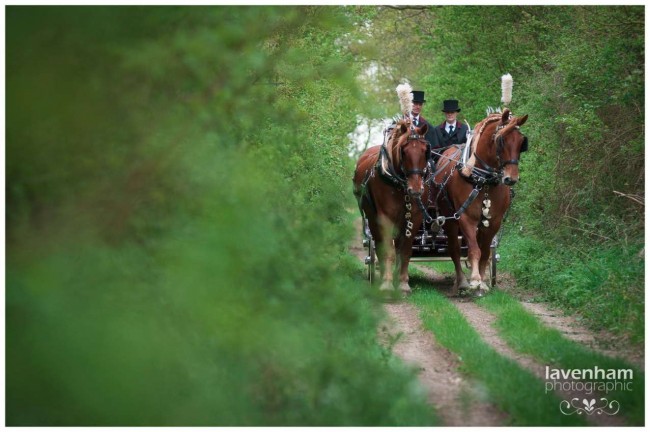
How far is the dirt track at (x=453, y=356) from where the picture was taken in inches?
248

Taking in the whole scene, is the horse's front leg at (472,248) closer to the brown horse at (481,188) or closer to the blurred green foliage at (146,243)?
the brown horse at (481,188)

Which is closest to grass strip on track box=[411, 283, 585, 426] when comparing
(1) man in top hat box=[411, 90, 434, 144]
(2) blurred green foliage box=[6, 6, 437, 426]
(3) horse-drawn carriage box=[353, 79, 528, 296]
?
(2) blurred green foliage box=[6, 6, 437, 426]

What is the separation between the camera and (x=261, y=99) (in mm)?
6559

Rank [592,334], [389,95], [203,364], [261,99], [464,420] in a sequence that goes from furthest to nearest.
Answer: [389,95]
[592,334]
[261,99]
[464,420]
[203,364]

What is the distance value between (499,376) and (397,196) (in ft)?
17.0

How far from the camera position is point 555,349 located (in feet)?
26.4

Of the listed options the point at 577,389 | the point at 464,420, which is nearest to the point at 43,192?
the point at 464,420

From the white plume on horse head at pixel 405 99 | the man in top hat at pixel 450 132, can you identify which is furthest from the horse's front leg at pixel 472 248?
the man in top hat at pixel 450 132

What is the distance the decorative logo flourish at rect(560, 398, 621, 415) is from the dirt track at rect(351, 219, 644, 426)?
92 mm

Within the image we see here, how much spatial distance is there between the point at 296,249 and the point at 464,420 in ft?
5.81

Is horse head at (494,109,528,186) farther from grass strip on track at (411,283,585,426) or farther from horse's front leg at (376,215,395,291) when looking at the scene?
grass strip on track at (411,283,585,426)

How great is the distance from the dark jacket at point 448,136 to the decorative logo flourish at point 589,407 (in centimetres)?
738

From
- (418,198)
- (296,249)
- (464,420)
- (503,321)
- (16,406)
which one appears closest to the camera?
(16,406)

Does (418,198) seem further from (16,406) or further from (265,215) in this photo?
(16,406)
